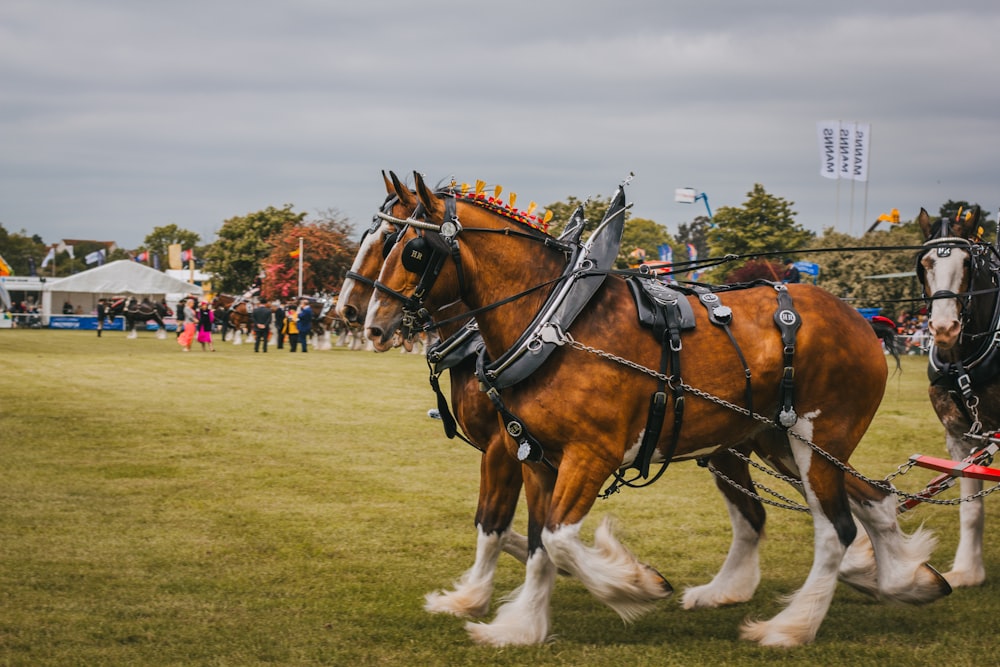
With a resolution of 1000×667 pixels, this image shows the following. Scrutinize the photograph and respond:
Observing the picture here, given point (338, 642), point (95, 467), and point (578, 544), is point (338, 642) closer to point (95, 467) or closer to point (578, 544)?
point (578, 544)

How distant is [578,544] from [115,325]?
61354mm

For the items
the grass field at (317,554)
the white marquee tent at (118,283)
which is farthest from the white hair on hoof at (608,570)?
the white marquee tent at (118,283)

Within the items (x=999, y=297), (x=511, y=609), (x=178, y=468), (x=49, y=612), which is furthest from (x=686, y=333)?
(x=178, y=468)

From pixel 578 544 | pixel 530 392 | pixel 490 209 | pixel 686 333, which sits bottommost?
pixel 578 544

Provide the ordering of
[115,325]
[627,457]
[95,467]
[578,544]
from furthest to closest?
[115,325] → [95,467] → [627,457] → [578,544]

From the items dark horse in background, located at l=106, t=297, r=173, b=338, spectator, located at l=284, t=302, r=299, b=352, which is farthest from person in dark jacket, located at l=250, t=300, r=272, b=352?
dark horse in background, located at l=106, t=297, r=173, b=338

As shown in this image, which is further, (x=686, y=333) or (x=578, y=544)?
(x=686, y=333)

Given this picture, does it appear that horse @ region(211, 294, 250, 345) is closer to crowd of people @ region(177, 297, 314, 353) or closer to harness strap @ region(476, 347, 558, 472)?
crowd of people @ region(177, 297, 314, 353)

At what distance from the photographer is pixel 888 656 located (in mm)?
5703

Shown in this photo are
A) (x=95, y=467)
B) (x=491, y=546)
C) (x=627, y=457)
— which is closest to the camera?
(x=627, y=457)

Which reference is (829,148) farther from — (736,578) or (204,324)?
(736,578)

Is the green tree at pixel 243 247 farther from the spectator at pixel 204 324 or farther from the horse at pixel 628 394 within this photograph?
the horse at pixel 628 394

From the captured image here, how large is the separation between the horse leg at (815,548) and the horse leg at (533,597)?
1316mm

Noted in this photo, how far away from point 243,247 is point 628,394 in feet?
234
